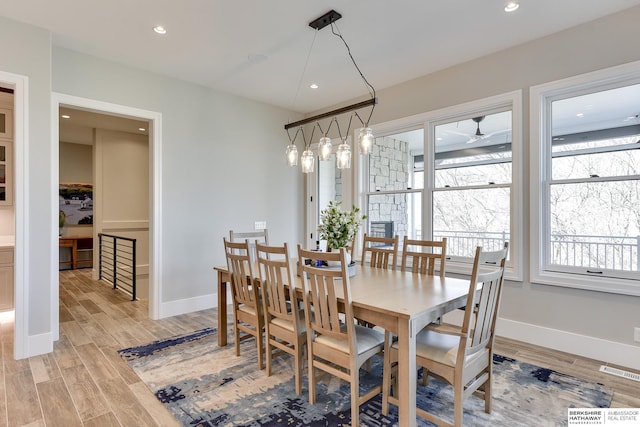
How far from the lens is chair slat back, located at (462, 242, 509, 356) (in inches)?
70.2

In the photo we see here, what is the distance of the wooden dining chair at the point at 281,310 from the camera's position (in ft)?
7.88

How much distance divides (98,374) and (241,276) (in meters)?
1.34

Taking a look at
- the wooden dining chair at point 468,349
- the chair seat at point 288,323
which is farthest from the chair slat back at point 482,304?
the chair seat at point 288,323

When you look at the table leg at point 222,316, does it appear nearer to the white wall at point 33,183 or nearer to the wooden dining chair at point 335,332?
the wooden dining chair at point 335,332

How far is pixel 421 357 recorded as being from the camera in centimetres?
200

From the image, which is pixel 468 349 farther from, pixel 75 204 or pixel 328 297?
pixel 75 204

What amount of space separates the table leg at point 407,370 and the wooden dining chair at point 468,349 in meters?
0.19

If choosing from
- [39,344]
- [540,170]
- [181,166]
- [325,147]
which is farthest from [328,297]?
[181,166]

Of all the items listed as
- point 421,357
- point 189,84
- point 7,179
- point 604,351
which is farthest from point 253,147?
point 604,351

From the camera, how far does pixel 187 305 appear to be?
14.5ft

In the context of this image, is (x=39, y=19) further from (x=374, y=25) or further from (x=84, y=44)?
(x=374, y=25)

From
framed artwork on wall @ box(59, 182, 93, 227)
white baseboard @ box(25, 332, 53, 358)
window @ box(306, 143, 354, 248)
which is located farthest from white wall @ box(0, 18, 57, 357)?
framed artwork on wall @ box(59, 182, 93, 227)

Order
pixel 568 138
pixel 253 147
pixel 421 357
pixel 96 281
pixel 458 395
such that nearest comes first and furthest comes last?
pixel 458 395, pixel 421 357, pixel 568 138, pixel 253 147, pixel 96 281

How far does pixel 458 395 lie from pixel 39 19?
4355 mm
